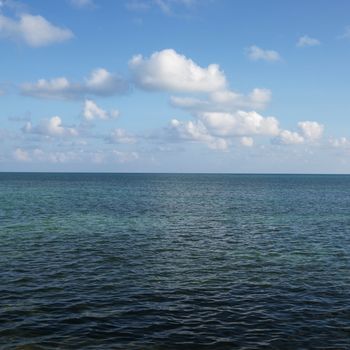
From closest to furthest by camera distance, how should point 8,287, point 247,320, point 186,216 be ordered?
1. point 247,320
2. point 8,287
3. point 186,216

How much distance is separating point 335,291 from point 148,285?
526 inches

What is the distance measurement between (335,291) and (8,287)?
2307cm

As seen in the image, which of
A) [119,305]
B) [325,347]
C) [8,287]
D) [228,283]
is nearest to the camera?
[325,347]

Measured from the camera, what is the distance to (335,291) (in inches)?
1103

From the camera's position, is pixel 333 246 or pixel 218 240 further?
pixel 218 240

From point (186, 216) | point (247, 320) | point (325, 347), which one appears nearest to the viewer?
point (325, 347)

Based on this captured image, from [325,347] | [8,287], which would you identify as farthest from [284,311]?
[8,287]

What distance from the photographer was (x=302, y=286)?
2912cm

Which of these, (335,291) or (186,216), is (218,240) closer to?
(335,291)

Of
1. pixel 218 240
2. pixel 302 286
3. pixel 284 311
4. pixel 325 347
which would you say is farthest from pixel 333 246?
pixel 325 347

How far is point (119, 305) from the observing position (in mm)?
24703

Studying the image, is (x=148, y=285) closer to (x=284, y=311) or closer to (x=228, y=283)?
(x=228, y=283)

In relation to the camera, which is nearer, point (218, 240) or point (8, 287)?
point (8, 287)

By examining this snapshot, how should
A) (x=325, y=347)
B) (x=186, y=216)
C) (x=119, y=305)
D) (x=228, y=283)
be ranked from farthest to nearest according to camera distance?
1. (x=186, y=216)
2. (x=228, y=283)
3. (x=119, y=305)
4. (x=325, y=347)
